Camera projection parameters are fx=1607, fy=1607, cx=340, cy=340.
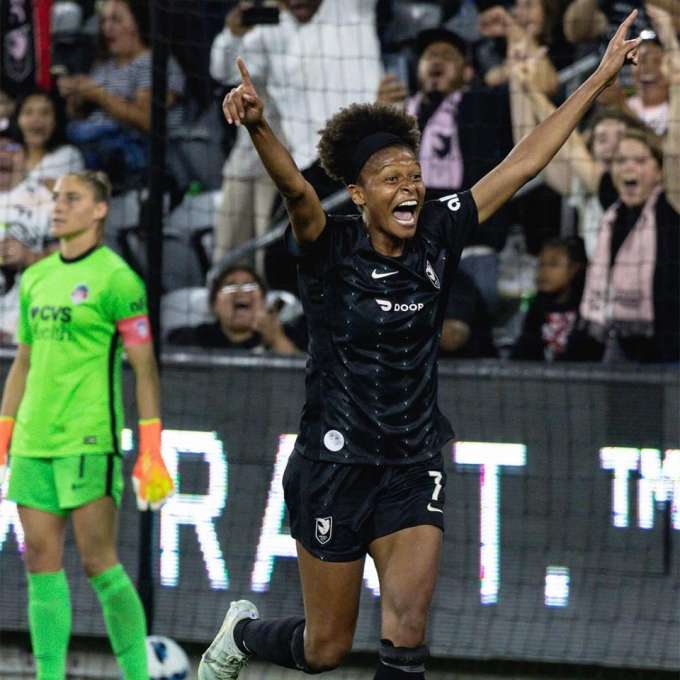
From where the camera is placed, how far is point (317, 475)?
5250 millimetres

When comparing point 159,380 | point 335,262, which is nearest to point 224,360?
point 159,380

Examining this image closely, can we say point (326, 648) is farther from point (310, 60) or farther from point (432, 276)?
point (310, 60)

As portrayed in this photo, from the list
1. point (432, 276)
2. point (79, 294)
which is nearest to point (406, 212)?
point (432, 276)

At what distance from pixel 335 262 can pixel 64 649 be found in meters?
2.52

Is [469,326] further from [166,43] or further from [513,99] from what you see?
[166,43]

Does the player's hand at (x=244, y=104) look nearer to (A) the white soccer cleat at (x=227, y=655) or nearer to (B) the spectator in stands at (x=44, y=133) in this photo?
(A) the white soccer cleat at (x=227, y=655)

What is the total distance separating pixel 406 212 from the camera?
5.05 m

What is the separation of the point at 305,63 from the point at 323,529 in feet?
12.4

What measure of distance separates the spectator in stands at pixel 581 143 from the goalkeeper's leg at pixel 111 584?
2.74 meters

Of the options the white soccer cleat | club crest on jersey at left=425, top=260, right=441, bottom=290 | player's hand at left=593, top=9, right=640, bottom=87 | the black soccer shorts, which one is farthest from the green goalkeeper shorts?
player's hand at left=593, top=9, right=640, bottom=87

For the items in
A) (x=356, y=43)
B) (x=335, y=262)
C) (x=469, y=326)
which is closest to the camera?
(x=335, y=262)

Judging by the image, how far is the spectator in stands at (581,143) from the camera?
26.0 feet

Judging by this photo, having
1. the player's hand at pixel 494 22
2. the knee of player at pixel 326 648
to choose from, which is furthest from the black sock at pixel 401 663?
the player's hand at pixel 494 22

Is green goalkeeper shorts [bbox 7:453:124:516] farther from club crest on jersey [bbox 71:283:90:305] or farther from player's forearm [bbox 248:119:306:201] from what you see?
player's forearm [bbox 248:119:306:201]
